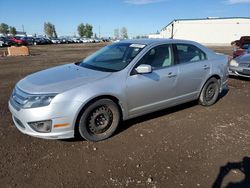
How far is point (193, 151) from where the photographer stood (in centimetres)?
379

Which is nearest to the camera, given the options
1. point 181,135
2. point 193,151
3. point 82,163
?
point 82,163

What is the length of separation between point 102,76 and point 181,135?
173cm

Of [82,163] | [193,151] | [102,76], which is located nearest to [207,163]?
[193,151]

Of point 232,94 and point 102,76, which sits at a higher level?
point 102,76

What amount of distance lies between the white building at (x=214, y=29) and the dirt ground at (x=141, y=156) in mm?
49375

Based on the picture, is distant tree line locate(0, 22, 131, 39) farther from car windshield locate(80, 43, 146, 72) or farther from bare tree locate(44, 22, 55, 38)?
car windshield locate(80, 43, 146, 72)

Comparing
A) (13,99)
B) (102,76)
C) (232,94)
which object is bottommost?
(232,94)

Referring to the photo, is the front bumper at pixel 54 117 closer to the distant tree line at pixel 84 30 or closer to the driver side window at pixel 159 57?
the driver side window at pixel 159 57

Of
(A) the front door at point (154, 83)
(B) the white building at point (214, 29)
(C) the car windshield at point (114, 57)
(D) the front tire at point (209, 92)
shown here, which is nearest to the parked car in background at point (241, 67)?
(D) the front tire at point (209, 92)

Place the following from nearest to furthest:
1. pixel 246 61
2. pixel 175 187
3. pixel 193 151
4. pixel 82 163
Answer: pixel 175 187, pixel 82 163, pixel 193 151, pixel 246 61

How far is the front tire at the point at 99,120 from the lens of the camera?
3.89m

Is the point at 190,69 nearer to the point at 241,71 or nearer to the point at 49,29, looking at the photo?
the point at 241,71

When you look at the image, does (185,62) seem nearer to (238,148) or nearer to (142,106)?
(142,106)

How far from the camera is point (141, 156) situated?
3652 mm
